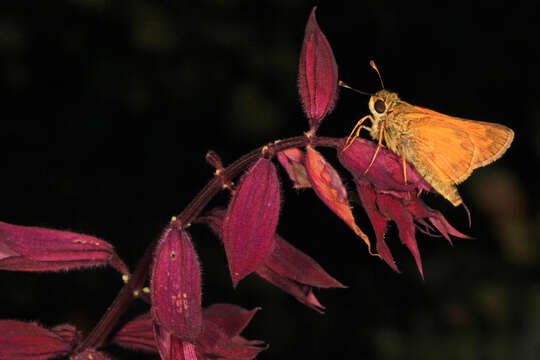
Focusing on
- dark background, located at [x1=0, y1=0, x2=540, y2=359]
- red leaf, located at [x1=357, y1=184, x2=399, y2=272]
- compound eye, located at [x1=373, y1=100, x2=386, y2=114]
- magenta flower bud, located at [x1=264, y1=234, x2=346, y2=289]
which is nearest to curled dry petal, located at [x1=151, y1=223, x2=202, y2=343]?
magenta flower bud, located at [x1=264, y1=234, x2=346, y2=289]

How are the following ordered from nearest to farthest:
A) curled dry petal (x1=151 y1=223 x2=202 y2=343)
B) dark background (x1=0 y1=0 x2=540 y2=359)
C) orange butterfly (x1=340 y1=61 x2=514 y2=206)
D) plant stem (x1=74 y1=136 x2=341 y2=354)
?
1. curled dry petal (x1=151 y1=223 x2=202 y2=343)
2. plant stem (x1=74 y1=136 x2=341 y2=354)
3. orange butterfly (x1=340 y1=61 x2=514 y2=206)
4. dark background (x1=0 y1=0 x2=540 y2=359)

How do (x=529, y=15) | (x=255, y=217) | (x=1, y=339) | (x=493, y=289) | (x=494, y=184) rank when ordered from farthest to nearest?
1. (x=529, y=15)
2. (x=494, y=184)
3. (x=493, y=289)
4. (x=1, y=339)
5. (x=255, y=217)

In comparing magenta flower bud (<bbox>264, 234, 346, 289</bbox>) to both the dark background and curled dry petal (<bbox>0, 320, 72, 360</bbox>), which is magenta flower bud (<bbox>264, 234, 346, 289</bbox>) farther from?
the dark background

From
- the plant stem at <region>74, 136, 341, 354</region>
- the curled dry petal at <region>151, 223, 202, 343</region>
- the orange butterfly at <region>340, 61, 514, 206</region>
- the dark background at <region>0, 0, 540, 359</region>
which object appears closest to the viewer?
the curled dry petal at <region>151, 223, 202, 343</region>

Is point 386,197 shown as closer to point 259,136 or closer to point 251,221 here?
point 251,221

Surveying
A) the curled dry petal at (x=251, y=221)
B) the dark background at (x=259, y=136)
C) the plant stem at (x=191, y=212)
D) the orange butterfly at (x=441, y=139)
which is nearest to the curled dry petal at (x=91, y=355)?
the plant stem at (x=191, y=212)

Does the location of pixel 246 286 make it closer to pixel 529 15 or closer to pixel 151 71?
pixel 151 71

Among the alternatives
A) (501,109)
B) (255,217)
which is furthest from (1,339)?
(501,109)
